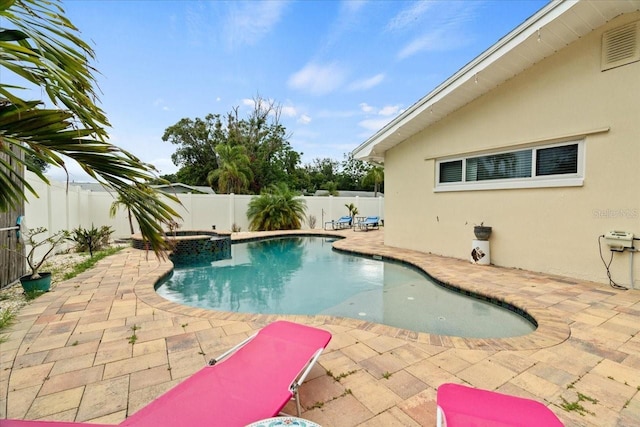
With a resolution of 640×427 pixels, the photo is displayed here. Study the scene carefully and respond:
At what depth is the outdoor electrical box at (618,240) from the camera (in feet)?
17.8

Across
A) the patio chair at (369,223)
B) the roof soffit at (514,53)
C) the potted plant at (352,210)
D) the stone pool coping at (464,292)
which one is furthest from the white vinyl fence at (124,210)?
the roof soffit at (514,53)

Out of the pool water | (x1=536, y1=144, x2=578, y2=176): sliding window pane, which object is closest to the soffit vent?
(x1=536, y1=144, x2=578, y2=176): sliding window pane

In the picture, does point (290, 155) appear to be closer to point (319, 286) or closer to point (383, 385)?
point (319, 286)

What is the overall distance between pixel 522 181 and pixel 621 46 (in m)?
2.89

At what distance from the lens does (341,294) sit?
6.45 m

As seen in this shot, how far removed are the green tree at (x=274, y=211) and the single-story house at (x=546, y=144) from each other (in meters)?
9.07

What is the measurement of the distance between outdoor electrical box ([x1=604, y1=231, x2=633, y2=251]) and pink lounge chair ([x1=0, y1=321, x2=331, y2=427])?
605cm

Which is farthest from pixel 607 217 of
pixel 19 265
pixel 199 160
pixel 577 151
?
pixel 199 160

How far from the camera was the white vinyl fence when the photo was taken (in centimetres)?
812

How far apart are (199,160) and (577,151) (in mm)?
35268

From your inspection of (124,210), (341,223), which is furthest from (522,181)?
(124,210)

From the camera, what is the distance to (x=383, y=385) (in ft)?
8.66

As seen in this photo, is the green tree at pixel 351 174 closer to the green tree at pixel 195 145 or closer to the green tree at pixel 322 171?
the green tree at pixel 322 171

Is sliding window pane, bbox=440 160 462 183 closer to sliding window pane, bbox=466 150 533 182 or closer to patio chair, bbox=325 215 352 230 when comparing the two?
sliding window pane, bbox=466 150 533 182
